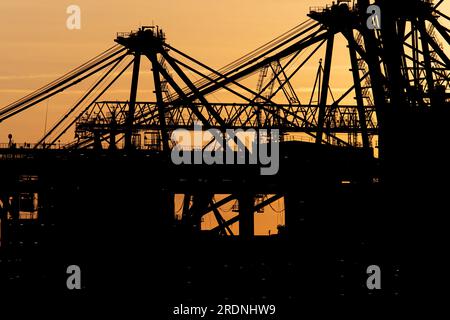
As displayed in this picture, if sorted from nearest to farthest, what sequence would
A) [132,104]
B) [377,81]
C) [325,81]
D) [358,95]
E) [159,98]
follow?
1. [377,81]
2. [358,95]
3. [325,81]
4. [132,104]
5. [159,98]

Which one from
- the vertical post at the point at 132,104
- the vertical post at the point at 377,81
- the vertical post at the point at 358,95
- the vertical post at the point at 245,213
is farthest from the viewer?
the vertical post at the point at 245,213

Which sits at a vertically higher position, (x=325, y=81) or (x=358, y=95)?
(x=325, y=81)

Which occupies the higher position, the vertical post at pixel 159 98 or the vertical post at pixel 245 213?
the vertical post at pixel 159 98

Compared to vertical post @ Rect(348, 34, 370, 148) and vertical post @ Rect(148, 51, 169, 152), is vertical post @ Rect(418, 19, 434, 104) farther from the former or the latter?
vertical post @ Rect(148, 51, 169, 152)

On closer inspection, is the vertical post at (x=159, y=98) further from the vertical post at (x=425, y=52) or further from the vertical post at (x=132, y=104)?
the vertical post at (x=425, y=52)

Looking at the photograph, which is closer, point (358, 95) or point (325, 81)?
point (358, 95)

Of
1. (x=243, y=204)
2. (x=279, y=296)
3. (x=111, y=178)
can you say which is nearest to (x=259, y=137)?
(x=243, y=204)

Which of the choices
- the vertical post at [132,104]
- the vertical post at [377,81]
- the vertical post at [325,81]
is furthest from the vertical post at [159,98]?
the vertical post at [377,81]

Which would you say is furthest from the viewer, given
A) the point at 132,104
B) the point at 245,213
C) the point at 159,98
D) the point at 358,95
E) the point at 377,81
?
the point at 245,213

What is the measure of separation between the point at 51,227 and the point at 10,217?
15823 mm

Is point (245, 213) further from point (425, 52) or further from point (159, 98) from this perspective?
point (425, 52)

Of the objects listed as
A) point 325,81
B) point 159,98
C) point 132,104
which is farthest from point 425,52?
point 132,104

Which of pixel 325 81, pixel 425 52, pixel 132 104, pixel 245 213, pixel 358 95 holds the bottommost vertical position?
pixel 245 213

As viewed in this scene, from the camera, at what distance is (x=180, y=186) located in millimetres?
91438
